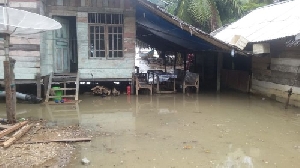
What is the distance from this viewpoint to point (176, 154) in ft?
16.5

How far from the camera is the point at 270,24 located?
430 inches

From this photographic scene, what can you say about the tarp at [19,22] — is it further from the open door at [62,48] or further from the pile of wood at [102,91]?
the pile of wood at [102,91]

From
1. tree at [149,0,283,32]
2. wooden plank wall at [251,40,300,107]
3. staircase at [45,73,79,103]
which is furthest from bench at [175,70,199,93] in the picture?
staircase at [45,73,79,103]

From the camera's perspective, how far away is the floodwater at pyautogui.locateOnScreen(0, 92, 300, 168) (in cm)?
482

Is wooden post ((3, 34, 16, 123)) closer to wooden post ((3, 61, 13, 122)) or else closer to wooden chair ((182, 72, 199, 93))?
wooden post ((3, 61, 13, 122))

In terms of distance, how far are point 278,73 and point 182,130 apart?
528cm

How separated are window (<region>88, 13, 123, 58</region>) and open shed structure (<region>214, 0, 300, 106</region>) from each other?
13.4 ft

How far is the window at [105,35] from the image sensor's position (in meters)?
10.9

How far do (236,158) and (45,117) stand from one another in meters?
4.96

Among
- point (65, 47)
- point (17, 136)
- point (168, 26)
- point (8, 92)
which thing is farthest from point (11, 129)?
point (168, 26)

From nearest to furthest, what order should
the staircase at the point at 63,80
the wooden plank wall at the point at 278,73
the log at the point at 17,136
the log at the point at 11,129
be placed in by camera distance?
the log at the point at 17,136 → the log at the point at 11,129 → the wooden plank wall at the point at 278,73 → the staircase at the point at 63,80

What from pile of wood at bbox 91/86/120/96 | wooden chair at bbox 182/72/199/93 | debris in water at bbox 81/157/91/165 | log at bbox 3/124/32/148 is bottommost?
debris in water at bbox 81/157/91/165

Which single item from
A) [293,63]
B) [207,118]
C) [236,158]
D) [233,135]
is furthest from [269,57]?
[236,158]

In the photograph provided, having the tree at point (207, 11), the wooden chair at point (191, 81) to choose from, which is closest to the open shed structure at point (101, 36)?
the wooden chair at point (191, 81)
